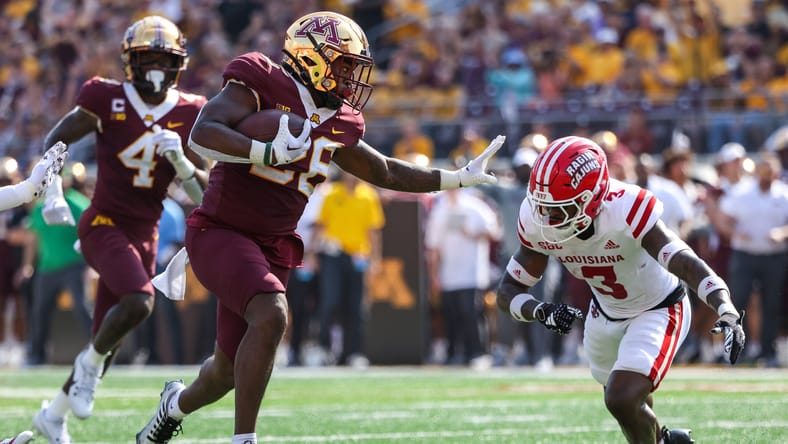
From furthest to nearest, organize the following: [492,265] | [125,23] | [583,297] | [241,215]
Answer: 1. [125,23]
2. [492,265]
3. [583,297]
4. [241,215]

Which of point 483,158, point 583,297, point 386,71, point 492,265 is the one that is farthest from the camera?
point 386,71

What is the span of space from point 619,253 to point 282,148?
1434 millimetres

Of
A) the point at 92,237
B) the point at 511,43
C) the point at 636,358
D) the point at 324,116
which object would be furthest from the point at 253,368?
the point at 511,43

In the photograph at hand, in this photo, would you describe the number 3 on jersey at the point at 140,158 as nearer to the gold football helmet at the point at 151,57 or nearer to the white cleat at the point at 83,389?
the gold football helmet at the point at 151,57

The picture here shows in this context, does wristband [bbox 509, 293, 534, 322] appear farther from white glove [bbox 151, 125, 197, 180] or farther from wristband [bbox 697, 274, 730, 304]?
white glove [bbox 151, 125, 197, 180]

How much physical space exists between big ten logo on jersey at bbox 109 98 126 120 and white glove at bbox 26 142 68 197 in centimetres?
156

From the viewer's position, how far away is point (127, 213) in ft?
21.9

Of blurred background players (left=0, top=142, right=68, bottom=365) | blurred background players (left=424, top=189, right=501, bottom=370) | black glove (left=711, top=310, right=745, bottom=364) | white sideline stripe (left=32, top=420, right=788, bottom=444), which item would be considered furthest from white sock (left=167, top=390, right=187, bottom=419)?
blurred background players (left=0, top=142, right=68, bottom=365)

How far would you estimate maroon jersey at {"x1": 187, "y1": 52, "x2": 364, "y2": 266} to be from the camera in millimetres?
5090

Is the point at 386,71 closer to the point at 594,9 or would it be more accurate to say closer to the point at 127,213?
the point at 594,9

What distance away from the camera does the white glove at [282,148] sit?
15.4 feet

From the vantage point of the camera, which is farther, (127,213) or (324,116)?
(127,213)

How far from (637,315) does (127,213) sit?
9.10 feet

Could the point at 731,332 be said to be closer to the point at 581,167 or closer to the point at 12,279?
the point at 581,167
